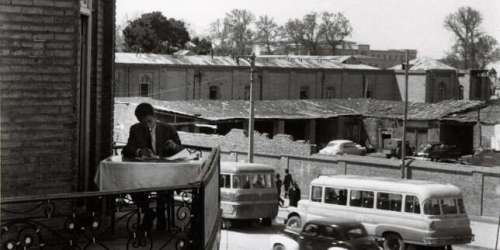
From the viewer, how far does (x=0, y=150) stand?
19.6 feet

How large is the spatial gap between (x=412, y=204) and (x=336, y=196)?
2.92m

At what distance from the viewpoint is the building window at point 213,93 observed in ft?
177

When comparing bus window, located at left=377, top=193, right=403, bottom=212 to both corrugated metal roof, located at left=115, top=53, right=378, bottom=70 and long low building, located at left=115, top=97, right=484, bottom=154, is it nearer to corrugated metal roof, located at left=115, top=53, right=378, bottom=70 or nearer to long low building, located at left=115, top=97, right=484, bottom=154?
long low building, located at left=115, top=97, right=484, bottom=154

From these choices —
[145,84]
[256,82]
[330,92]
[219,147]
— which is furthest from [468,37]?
[219,147]

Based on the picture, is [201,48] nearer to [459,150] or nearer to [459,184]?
[459,150]

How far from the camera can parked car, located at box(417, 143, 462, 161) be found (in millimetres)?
43594

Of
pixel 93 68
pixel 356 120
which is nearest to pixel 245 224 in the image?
pixel 93 68

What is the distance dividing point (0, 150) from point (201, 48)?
64476mm

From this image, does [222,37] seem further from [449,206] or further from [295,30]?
[449,206]

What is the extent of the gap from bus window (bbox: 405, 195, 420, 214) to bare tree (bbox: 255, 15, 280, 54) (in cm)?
6080

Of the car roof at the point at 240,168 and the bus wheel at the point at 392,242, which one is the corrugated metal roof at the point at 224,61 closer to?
the car roof at the point at 240,168

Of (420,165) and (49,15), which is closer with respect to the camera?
(49,15)

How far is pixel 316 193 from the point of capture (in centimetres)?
2289

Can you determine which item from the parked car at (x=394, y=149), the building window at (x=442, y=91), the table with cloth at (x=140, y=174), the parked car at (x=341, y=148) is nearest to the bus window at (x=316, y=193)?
the table with cloth at (x=140, y=174)
